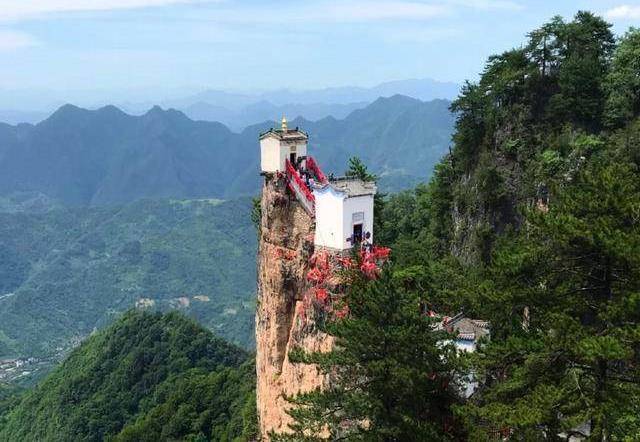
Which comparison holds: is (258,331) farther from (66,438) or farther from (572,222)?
(66,438)

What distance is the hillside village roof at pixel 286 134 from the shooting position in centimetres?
2870

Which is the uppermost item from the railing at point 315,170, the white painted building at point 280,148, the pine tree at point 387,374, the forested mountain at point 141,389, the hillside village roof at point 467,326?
the white painted building at point 280,148

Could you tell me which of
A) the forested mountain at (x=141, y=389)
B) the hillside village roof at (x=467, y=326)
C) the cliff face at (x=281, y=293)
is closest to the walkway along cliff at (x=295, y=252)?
the cliff face at (x=281, y=293)

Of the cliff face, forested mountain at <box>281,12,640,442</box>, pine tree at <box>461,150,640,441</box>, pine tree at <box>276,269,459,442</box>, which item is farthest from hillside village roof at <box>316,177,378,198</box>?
pine tree at <box>461,150,640,441</box>

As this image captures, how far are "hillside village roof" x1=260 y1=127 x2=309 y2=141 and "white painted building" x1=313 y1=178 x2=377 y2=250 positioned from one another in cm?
404

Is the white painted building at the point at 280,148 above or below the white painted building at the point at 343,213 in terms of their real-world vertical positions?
above

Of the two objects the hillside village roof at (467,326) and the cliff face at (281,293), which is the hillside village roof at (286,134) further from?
the hillside village roof at (467,326)

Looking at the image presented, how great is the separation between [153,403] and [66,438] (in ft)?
30.8

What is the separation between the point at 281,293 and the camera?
27.8m

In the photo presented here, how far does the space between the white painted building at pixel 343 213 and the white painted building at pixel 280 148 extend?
11.7 feet

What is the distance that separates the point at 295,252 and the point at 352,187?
165 inches

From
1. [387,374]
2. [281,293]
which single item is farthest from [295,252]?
[387,374]

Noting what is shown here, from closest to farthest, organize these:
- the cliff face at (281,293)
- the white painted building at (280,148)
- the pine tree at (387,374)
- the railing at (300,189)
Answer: the pine tree at (387,374), the cliff face at (281,293), the railing at (300,189), the white painted building at (280,148)

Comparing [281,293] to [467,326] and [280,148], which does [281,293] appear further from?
[467,326]
